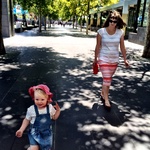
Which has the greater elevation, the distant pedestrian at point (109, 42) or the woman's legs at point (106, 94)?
the distant pedestrian at point (109, 42)

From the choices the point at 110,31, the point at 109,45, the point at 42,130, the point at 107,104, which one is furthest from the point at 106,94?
the point at 42,130

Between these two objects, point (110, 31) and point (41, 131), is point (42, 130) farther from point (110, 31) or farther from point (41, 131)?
point (110, 31)

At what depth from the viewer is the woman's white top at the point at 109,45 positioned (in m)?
4.32

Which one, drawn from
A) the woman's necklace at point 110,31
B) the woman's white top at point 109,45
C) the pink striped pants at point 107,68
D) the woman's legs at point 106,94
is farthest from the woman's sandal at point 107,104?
the woman's necklace at point 110,31

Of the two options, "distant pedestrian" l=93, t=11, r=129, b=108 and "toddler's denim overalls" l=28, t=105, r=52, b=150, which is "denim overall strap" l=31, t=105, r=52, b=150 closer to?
"toddler's denim overalls" l=28, t=105, r=52, b=150

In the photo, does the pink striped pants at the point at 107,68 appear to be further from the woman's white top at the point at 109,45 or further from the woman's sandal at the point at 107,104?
the woman's sandal at the point at 107,104

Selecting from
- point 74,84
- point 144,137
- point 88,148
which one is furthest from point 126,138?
point 74,84

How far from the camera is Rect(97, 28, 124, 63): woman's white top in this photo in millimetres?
4325

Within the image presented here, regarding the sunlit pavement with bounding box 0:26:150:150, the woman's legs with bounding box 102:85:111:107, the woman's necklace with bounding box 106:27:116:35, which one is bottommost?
the sunlit pavement with bounding box 0:26:150:150

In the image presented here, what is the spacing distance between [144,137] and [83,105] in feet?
5.12

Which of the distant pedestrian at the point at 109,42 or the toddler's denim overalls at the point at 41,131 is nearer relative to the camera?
the toddler's denim overalls at the point at 41,131

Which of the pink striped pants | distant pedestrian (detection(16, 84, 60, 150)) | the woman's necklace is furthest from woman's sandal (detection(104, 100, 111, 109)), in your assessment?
distant pedestrian (detection(16, 84, 60, 150))

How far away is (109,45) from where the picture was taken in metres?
4.38

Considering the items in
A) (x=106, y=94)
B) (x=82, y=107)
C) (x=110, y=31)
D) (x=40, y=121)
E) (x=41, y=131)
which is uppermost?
(x=110, y=31)
